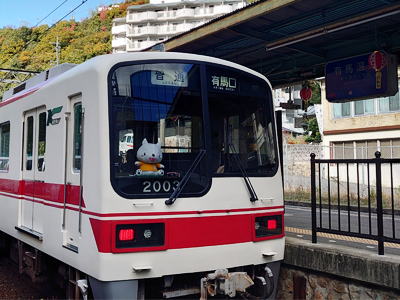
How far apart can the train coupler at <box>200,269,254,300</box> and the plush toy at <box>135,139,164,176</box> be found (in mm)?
1167

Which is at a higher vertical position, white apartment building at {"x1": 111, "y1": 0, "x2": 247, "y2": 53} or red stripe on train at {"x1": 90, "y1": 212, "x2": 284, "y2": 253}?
white apartment building at {"x1": 111, "y1": 0, "x2": 247, "y2": 53}

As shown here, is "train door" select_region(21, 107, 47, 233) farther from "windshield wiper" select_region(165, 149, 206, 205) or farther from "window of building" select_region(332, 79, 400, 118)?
"window of building" select_region(332, 79, 400, 118)

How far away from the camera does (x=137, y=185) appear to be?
430 centimetres

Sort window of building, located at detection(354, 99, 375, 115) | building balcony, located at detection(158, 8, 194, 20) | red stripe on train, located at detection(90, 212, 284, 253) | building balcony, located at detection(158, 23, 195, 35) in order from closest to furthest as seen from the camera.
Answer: red stripe on train, located at detection(90, 212, 284, 253), window of building, located at detection(354, 99, 375, 115), building balcony, located at detection(158, 8, 194, 20), building balcony, located at detection(158, 23, 195, 35)

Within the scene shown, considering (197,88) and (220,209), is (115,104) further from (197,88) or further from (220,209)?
(220,209)

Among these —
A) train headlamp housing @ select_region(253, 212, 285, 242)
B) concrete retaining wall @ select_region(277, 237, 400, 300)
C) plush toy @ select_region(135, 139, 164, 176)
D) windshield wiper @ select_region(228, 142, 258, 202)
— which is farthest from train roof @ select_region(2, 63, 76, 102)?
concrete retaining wall @ select_region(277, 237, 400, 300)

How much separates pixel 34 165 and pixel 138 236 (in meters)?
2.55

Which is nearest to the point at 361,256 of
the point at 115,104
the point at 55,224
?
the point at 115,104

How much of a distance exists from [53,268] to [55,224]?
99cm

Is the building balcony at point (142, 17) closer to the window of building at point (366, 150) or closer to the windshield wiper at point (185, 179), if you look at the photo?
the window of building at point (366, 150)

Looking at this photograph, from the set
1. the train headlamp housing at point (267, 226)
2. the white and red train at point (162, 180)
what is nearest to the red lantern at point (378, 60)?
the white and red train at point (162, 180)

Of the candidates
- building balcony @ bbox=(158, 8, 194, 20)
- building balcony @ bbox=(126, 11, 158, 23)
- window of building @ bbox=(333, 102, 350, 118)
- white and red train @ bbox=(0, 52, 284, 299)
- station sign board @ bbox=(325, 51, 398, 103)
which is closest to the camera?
white and red train @ bbox=(0, 52, 284, 299)

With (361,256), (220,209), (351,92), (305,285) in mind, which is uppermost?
(351,92)

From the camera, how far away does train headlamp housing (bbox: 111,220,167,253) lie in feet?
13.5
